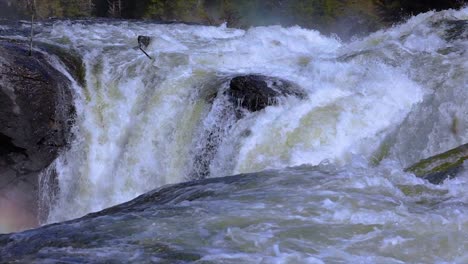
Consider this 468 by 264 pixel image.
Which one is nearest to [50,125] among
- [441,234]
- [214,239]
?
[214,239]

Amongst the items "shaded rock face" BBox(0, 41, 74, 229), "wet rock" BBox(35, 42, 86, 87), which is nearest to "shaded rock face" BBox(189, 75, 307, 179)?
"shaded rock face" BBox(0, 41, 74, 229)

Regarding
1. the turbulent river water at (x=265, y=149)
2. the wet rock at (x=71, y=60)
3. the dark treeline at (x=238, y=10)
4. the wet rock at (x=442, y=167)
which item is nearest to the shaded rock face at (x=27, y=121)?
the turbulent river water at (x=265, y=149)

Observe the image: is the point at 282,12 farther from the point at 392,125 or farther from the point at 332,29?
the point at 392,125

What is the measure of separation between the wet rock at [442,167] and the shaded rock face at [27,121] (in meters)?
5.11

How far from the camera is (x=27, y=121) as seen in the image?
7.47 metres

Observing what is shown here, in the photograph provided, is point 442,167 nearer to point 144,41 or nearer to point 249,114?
point 249,114

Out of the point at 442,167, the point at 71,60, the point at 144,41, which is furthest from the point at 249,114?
the point at 144,41

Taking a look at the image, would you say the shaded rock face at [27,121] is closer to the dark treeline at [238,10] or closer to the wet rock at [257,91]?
the wet rock at [257,91]

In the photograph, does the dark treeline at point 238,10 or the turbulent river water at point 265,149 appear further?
the dark treeline at point 238,10

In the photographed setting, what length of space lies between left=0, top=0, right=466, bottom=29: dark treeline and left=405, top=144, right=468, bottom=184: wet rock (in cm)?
1227

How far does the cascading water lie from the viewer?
6.98 meters

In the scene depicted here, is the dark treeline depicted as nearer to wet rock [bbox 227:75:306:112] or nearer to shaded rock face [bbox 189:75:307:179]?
wet rock [bbox 227:75:306:112]

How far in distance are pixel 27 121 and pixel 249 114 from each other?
312cm

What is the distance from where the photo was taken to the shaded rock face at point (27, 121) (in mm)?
7336
